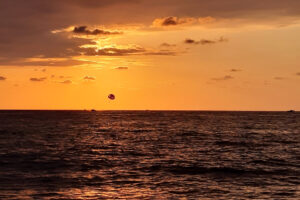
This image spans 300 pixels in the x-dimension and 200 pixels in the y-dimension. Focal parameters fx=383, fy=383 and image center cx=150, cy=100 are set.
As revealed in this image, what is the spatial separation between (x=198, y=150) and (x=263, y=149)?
35.5 feet

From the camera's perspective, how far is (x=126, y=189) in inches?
1187

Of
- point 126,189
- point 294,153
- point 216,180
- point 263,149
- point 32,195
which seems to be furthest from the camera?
point 263,149

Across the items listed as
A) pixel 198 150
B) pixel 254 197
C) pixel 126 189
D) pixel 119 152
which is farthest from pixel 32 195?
pixel 198 150

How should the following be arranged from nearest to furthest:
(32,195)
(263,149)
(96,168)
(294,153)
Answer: (32,195) → (96,168) → (294,153) → (263,149)

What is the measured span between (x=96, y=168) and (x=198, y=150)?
833 inches

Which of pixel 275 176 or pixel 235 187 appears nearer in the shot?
pixel 235 187

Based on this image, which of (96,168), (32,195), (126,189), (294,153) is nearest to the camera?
(32,195)

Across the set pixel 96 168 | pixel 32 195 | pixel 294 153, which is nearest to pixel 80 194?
pixel 32 195

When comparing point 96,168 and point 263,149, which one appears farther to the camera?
point 263,149

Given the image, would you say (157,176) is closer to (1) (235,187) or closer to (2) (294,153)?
(1) (235,187)

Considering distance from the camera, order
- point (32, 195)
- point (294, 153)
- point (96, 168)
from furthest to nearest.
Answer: point (294, 153) < point (96, 168) < point (32, 195)

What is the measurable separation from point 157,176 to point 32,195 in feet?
41.0

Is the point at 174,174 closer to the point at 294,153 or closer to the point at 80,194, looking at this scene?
the point at 80,194

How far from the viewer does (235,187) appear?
3158cm
